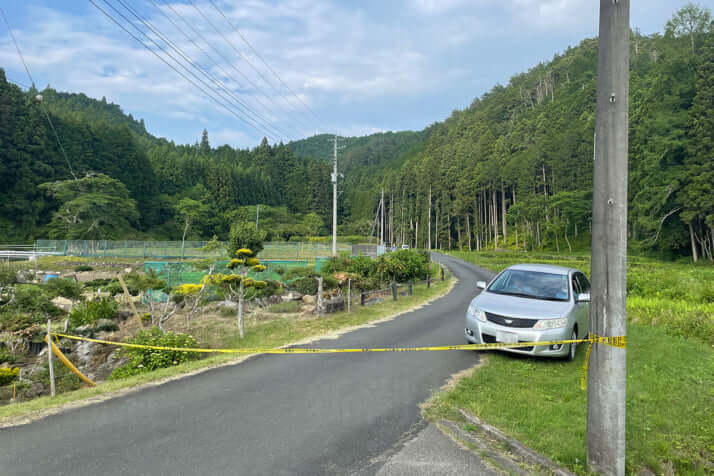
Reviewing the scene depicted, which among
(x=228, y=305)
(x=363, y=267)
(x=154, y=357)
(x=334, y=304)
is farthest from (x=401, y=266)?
(x=154, y=357)

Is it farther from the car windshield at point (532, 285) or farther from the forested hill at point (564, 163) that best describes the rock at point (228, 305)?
the forested hill at point (564, 163)

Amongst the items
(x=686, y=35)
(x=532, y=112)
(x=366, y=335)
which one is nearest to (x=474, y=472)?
(x=366, y=335)

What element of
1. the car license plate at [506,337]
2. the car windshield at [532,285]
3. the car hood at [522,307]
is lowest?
the car license plate at [506,337]

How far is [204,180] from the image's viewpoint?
9400cm

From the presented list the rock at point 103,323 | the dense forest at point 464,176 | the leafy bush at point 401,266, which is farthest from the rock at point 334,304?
the dense forest at point 464,176

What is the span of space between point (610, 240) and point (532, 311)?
12.1ft

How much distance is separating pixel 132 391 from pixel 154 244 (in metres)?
43.6

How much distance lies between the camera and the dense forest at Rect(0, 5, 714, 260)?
34744 mm

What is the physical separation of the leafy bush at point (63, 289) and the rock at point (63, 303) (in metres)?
0.15

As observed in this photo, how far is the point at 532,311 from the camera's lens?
6.60 meters

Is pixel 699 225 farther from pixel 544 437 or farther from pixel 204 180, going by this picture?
pixel 204 180

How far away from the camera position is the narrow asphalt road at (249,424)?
3580 mm

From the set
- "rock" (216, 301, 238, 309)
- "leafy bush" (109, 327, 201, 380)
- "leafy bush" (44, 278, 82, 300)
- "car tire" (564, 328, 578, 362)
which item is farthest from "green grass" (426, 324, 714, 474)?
"leafy bush" (44, 278, 82, 300)

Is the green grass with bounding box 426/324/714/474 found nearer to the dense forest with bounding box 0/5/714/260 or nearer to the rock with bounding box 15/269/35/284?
the rock with bounding box 15/269/35/284
